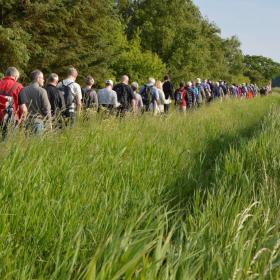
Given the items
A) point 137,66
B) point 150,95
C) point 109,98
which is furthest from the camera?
point 137,66

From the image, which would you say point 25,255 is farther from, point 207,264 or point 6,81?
point 6,81

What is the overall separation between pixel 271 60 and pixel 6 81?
174167mm

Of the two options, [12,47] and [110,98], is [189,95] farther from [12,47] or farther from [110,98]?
[110,98]

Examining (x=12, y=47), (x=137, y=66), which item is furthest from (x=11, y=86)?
(x=137, y=66)

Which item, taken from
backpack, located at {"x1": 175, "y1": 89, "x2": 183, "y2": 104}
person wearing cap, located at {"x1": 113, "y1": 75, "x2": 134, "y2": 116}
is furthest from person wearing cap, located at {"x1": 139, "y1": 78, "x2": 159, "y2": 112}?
backpack, located at {"x1": 175, "y1": 89, "x2": 183, "y2": 104}

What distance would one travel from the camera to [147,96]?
14.5 metres

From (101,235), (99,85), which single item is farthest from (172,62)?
(101,235)

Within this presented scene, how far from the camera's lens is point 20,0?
24.4 metres

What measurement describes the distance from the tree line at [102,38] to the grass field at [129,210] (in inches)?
678

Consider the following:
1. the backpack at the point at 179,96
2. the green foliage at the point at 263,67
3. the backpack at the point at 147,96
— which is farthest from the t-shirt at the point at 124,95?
the green foliage at the point at 263,67

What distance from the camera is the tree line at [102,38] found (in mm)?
24453

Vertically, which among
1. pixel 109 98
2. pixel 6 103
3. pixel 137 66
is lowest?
pixel 109 98

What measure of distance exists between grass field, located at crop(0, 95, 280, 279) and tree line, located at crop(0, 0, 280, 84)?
17212 millimetres

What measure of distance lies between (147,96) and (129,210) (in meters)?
11.1
